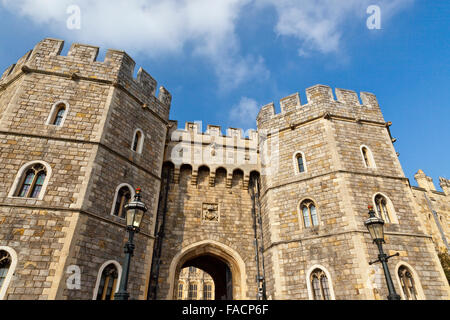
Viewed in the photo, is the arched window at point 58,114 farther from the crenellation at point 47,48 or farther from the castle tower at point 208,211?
the castle tower at point 208,211

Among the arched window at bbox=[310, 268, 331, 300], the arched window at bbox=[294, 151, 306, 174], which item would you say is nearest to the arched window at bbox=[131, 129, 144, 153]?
the arched window at bbox=[294, 151, 306, 174]

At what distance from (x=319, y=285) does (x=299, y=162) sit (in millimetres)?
4852

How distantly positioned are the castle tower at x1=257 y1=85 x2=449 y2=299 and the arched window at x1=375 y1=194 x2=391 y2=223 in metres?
0.03

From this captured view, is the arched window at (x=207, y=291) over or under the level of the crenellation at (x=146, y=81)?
under

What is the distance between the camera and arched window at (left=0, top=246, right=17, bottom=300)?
688cm

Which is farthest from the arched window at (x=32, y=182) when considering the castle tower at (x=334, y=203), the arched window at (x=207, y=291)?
the arched window at (x=207, y=291)

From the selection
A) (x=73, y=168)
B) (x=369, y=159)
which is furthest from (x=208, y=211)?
(x=369, y=159)

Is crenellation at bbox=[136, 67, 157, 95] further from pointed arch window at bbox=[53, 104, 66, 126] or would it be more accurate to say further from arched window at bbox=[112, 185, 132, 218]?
arched window at bbox=[112, 185, 132, 218]

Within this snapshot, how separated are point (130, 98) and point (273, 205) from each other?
7372 mm

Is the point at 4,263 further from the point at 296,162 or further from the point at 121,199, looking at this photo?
the point at 296,162

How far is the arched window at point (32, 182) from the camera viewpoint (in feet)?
26.7

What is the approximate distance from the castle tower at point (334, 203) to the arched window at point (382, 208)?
0.03m

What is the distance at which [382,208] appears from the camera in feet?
33.6

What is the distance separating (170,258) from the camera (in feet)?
35.9
